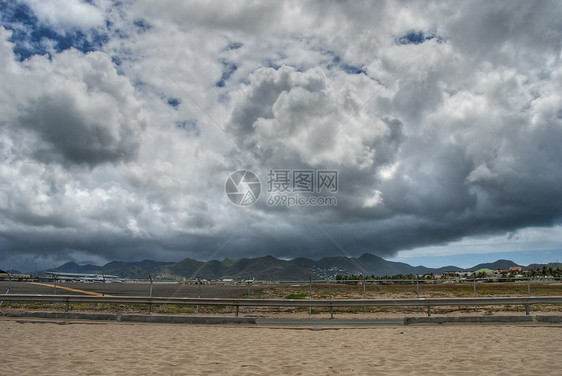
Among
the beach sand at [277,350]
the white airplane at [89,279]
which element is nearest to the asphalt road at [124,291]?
the white airplane at [89,279]

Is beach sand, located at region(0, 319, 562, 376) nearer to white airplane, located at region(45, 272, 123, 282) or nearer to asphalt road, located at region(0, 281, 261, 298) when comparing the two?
asphalt road, located at region(0, 281, 261, 298)

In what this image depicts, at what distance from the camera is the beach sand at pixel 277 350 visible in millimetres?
7734

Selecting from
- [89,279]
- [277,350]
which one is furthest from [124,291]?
[89,279]

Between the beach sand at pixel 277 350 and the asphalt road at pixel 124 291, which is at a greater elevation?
the beach sand at pixel 277 350

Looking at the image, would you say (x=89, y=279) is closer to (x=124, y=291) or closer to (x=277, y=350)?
(x=124, y=291)

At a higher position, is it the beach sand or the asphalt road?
the beach sand

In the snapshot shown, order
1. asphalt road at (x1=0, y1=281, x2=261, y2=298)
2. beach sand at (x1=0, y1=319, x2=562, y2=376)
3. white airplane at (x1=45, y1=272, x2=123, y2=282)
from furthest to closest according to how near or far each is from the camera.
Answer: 1. asphalt road at (x1=0, y1=281, x2=261, y2=298)
2. white airplane at (x1=45, y1=272, x2=123, y2=282)
3. beach sand at (x1=0, y1=319, x2=562, y2=376)

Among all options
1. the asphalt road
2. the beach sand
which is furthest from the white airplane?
the beach sand

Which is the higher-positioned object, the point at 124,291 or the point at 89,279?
the point at 124,291

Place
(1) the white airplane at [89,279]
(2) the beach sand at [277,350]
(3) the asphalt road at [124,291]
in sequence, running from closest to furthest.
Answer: (2) the beach sand at [277,350], (1) the white airplane at [89,279], (3) the asphalt road at [124,291]

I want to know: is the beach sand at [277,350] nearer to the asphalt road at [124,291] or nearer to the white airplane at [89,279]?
the asphalt road at [124,291]

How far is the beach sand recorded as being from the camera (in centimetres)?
773

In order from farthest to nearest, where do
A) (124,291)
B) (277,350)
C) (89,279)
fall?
1. (89,279)
2. (124,291)
3. (277,350)

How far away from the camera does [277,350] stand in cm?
1005
